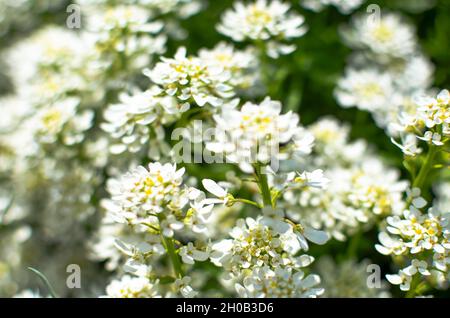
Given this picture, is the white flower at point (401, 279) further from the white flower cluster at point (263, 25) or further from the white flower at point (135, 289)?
the white flower cluster at point (263, 25)

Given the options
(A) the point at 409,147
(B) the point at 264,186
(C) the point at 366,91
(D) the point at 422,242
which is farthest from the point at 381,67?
(B) the point at 264,186

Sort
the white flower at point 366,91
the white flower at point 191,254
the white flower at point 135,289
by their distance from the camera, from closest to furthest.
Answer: the white flower at point 191,254, the white flower at point 135,289, the white flower at point 366,91

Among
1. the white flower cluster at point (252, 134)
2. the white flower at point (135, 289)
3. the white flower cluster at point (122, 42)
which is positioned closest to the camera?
the white flower cluster at point (252, 134)

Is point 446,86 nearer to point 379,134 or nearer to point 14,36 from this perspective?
point 379,134

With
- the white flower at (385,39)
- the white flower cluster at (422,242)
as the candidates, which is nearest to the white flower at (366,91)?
the white flower at (385,39)

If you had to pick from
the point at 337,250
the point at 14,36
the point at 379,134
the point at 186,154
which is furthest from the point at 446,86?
the point at 14,36

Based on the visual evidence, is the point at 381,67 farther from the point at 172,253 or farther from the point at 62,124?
the point at 172,253

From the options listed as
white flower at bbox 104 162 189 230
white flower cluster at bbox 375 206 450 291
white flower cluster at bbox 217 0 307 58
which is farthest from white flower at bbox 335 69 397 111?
white flower at bbox 104 162 189 230
